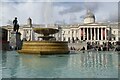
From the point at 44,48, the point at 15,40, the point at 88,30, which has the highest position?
the point at 88,30

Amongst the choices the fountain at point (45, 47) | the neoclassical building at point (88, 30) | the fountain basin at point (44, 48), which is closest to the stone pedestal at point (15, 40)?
the fountain at point (45, 47)

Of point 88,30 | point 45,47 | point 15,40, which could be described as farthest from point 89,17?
point 45,47

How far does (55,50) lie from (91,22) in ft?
302

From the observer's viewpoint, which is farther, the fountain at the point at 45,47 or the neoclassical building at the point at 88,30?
the neoclassical building at the point at 88,30

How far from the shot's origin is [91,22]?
372 ft

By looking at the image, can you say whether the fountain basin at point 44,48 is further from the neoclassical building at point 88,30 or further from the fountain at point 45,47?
the neoclassical building at point 88,30

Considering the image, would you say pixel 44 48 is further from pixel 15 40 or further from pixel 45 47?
pixel 15 40

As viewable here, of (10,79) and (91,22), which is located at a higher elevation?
(91,22)

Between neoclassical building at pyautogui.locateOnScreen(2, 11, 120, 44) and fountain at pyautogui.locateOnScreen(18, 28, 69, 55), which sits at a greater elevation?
neoclassical building at pyautogui.locateOnScreen(2, 11, 120, 44)

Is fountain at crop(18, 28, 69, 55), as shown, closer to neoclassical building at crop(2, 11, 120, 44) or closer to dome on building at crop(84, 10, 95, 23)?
neoclassical building at crop(2, 11, 120, 44)

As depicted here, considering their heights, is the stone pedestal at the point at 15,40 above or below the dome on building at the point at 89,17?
below

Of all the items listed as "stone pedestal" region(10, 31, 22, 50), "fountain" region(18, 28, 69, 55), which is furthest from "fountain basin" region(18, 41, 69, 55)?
"stone pedestal" region(10, 31, 22, 50)

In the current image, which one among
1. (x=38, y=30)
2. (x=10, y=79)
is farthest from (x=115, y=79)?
(x=38, y=30)

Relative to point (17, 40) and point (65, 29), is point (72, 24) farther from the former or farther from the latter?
point (17, 40)
